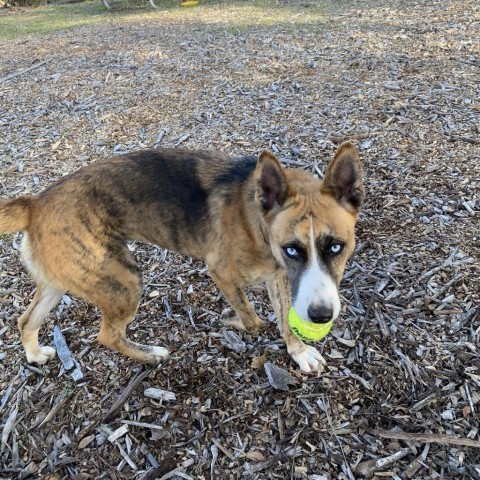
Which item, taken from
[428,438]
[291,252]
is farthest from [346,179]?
[428,438]

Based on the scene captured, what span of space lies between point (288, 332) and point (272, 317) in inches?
15.7

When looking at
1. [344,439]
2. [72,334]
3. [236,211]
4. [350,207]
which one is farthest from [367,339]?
[72,334]

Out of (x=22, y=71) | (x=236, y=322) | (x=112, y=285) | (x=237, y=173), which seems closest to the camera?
(x=112, y=285)

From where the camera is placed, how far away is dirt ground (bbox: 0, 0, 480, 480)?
2746 millimetres

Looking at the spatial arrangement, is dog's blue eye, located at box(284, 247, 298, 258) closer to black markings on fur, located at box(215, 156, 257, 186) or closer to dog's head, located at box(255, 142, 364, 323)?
dog's head, located at box(255, 142, 364, 323)

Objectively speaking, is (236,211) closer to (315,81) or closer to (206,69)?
(315,81)

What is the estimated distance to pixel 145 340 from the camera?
3.52 meters

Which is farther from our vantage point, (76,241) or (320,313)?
(76,241)

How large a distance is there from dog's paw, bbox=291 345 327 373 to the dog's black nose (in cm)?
84

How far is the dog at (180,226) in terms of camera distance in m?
2.62

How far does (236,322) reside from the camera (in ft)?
11.4

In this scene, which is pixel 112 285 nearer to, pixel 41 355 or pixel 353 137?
pixel 41 355

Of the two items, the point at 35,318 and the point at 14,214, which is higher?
the point at 14,214

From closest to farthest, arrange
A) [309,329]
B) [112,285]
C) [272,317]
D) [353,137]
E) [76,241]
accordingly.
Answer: [309,329], [76,241], [112,285], [272,317], [353,137]
